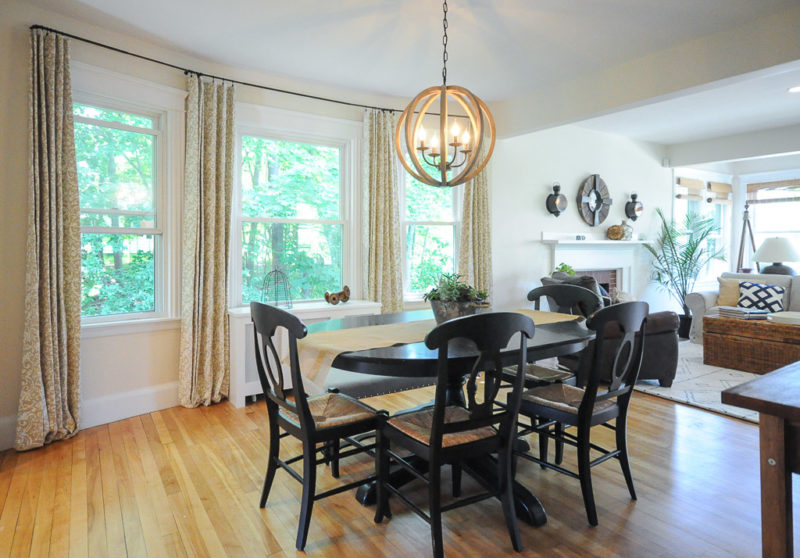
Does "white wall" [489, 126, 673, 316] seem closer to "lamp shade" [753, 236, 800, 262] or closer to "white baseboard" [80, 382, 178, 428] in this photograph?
"lamp shade" [753, 236, 800, 262]

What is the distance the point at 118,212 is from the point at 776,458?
385cm

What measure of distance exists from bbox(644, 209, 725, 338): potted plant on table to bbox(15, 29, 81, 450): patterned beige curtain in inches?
265

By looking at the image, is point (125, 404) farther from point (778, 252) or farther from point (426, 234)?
point (778, 252)

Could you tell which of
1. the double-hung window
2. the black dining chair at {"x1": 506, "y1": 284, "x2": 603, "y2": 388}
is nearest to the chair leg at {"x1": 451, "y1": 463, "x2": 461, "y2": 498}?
the black dining chair at {"x1": 506, "y1": 284, "x2": 603, "y2": 388}

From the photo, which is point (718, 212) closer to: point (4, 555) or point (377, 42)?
point (377, 42)

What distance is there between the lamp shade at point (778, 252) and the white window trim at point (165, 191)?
644 centimetres

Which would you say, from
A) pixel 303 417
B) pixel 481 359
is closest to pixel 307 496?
pixel 303 417

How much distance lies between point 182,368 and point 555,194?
4.43m

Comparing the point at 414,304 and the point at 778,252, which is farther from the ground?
the point at 778,252

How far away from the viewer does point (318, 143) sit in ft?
15.0

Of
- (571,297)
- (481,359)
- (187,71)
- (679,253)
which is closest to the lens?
(481,359)

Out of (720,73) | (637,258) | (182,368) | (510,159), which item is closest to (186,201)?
(182,368)

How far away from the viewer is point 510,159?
18.2ft

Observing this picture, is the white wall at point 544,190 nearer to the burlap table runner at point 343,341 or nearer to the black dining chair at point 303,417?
the burlap table runner at point 343,341
